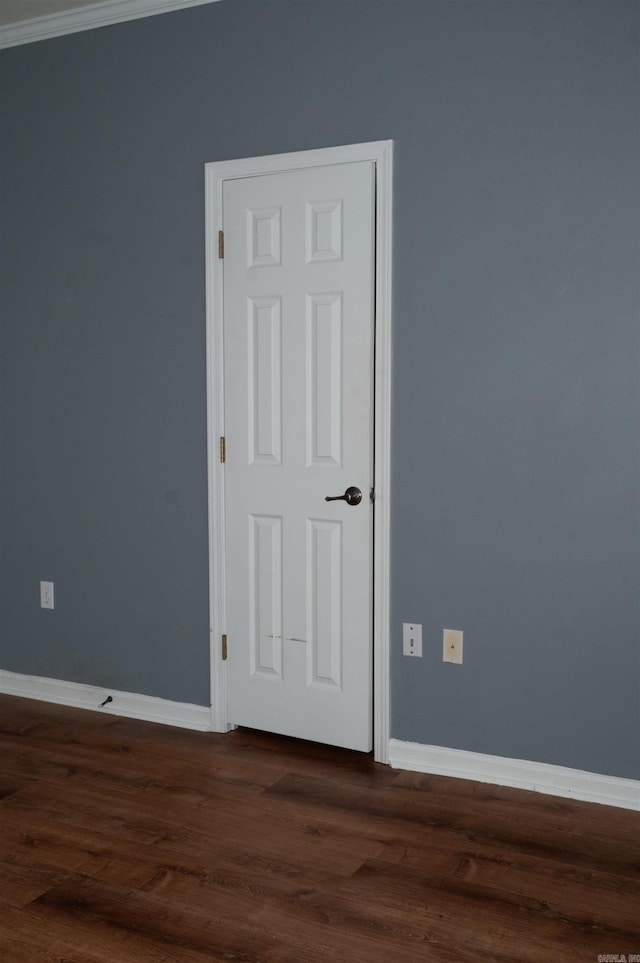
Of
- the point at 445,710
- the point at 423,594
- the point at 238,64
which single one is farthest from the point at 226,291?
the point at 445,710

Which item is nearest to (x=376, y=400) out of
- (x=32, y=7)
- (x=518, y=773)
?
(x=518, y=773)

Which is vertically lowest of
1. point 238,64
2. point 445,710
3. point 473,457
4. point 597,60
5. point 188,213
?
point 445,710

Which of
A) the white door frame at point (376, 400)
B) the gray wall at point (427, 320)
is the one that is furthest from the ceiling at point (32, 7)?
the white door frame at point (376, 400)

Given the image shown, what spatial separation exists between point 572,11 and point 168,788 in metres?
2.88

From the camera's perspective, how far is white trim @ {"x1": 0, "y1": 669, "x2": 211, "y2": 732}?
3.59 meters

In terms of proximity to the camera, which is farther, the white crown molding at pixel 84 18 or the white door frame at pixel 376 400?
the white crown molding at pixel 84 18

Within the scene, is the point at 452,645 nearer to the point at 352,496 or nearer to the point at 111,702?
the point at 352,496

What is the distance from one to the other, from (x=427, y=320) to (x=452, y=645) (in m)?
1.15

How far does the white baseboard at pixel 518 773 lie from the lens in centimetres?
281

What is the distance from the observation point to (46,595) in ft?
13.0

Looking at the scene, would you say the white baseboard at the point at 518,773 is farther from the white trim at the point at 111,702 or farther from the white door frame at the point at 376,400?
the white trim at the point at 111,702

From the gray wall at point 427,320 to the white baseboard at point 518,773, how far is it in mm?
39

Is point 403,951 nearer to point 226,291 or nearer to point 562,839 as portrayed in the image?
point 562,839

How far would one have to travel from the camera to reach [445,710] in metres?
3.08
